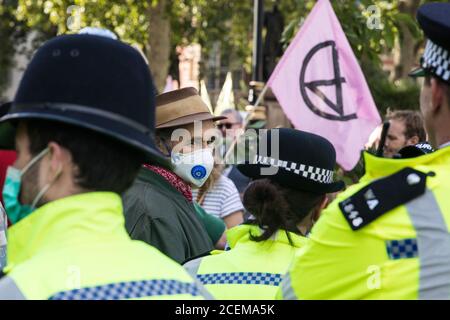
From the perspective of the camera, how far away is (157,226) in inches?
174

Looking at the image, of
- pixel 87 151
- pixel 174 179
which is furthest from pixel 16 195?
pixel 174 179

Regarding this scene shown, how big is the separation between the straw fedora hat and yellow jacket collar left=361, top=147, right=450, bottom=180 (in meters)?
2.35

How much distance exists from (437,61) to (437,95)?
0.09 meters

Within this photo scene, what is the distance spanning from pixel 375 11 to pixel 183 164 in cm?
473

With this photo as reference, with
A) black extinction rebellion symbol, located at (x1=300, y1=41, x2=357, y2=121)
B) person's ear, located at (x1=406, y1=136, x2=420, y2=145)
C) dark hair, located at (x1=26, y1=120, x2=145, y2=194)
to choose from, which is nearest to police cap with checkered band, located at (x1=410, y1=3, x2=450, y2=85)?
dark hair, located at (x1=26, y1=120, x2=145, y2=194)

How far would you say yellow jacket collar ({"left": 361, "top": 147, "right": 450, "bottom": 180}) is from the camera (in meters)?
2.64

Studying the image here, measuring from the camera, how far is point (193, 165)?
5.06m

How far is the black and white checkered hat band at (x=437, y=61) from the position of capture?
2695mm

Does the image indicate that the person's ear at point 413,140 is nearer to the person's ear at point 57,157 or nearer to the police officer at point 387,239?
the police officer at point 387,239

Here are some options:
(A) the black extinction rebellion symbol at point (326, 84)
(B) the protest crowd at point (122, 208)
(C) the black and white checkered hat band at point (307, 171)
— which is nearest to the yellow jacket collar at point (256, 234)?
(B) the protest crowd at point (122, 208)

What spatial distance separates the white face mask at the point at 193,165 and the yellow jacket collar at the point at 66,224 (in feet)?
8.72

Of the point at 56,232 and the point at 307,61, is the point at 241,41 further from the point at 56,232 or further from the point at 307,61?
the point at 56,232

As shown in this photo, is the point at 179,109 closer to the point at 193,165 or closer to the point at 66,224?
the point at 193,165

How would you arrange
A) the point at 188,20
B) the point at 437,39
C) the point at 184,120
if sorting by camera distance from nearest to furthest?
the point at 437,39 → the point at 184,120 → the point at 188,20
